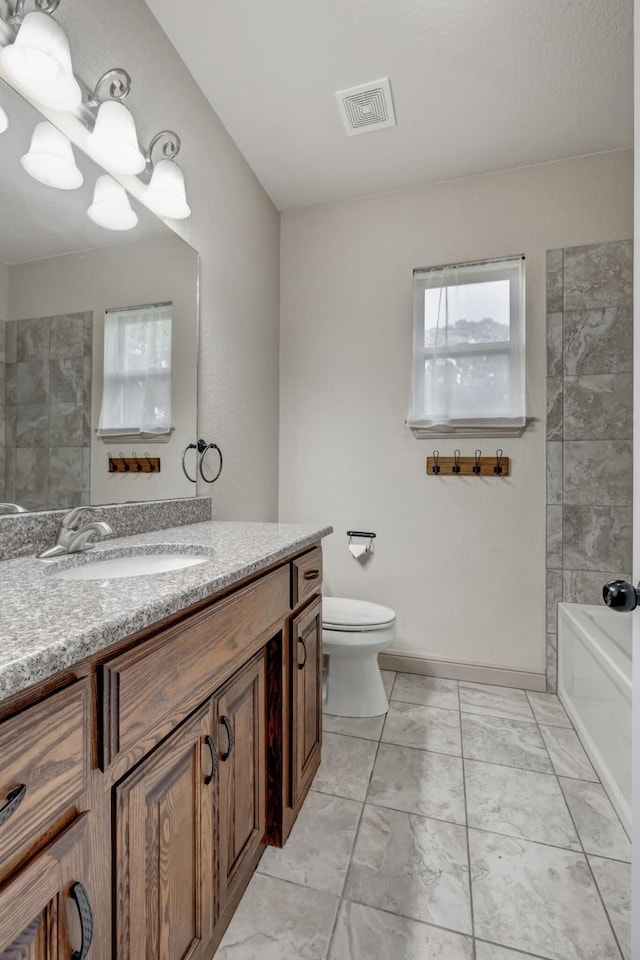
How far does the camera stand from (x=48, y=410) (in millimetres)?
1170

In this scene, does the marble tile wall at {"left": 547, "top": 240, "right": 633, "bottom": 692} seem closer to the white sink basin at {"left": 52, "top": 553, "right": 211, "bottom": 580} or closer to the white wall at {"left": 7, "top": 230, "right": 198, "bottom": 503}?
the white wall at {"left": 7, "top": 230, "right": 198, "bottom": 503}

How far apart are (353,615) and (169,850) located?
1.32 m

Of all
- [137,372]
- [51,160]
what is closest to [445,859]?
[137,372]

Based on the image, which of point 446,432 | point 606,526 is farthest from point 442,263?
point 606,526

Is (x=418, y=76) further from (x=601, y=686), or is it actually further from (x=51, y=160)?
(x=601, y=686)

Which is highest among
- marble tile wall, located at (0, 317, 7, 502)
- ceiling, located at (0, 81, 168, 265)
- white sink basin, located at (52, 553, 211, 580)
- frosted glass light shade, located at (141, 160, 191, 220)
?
frosted glass light shade, located at (141, 160, 191, 220)

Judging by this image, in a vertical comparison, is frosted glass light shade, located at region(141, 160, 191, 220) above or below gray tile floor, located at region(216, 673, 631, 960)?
above

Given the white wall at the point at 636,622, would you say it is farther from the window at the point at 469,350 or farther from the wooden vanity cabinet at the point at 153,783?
the window at the point at 469,350

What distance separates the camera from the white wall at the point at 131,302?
1.15 metres

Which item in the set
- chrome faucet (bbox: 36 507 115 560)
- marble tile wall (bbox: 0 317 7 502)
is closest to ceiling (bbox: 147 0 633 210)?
marble tile wall (bbox: 0 317 7 502)

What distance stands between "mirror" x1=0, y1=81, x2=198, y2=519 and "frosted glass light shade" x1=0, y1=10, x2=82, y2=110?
45 millimetres

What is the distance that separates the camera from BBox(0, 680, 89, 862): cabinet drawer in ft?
1.49

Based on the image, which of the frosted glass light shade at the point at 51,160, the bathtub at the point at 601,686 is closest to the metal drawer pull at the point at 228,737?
the bathtub at the point at 601,686

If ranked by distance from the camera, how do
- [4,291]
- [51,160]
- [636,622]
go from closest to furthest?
[636,622] < [4,291] < [51,160]
